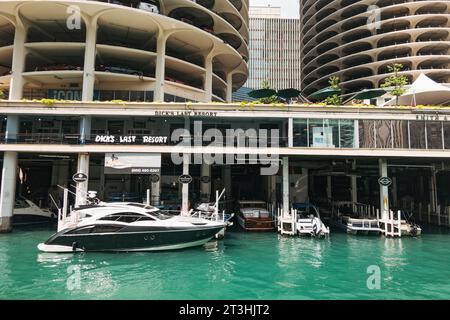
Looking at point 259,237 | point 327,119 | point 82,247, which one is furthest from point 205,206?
point 327,119

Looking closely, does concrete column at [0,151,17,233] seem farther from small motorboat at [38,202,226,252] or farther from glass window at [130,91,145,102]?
glass window at [130,91,145,102]

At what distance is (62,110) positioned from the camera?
24891 mm

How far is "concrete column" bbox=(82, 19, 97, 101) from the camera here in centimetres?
3127

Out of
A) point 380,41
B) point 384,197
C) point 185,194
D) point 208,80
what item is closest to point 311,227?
point 384,197

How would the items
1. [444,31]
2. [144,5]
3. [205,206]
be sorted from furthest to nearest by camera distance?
1. [444,31]
2. [144,5]
3. [205,206]

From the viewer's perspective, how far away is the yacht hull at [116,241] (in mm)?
18375

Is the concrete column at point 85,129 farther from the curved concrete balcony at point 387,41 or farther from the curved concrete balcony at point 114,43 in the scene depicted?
the curved concrete balcony at point 387,41

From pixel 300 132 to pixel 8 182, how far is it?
2429cm

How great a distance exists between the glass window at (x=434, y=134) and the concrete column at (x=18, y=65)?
39643 millimetres

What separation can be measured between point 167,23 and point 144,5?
2938 millimetres

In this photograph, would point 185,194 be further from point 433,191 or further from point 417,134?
point 433,191

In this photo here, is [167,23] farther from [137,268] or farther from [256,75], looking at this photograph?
[256,75]

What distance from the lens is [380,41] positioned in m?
62.9

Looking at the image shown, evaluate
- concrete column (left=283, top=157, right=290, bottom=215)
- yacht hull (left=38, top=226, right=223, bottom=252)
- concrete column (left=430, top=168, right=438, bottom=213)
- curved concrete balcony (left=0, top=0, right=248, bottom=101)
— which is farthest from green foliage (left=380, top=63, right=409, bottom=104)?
yacht hull (left=38, top=226, right=223, bottom=252)
